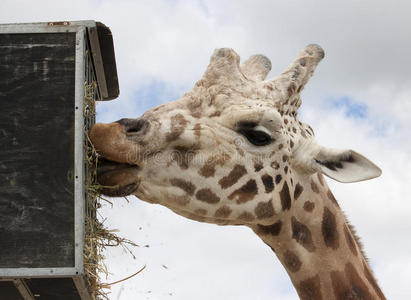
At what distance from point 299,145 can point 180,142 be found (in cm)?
120

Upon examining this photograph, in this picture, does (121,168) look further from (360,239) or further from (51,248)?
(360,239)

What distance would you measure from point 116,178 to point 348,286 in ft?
7.84

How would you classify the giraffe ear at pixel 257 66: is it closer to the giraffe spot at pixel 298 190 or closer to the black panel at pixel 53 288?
the giraffe spot at pixel 298 190

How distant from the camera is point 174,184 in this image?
17.4ft

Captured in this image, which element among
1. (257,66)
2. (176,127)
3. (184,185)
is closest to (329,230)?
(184,185)

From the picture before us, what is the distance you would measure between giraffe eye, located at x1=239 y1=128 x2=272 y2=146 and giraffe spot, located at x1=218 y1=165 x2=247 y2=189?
27cm

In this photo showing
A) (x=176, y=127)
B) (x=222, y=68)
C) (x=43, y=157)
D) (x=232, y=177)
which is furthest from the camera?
(x=222, y=68)

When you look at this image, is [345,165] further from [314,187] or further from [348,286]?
[348,286]

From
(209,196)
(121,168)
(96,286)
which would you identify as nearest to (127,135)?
(121,168)

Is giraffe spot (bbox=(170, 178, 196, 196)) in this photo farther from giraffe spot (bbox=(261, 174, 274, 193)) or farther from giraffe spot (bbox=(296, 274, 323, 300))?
giraffe spot (bbox=(296, 274, 323, 300))

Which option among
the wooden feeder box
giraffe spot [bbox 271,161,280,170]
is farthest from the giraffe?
the wooden feeder box

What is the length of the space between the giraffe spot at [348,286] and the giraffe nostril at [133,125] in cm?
224

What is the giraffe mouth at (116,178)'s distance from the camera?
16.9ft

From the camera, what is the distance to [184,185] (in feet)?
17.5
